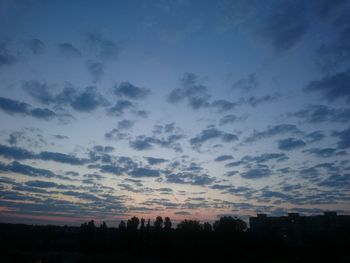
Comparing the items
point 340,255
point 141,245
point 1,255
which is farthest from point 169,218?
point 1,255

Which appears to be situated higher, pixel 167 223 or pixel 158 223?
pixel 158 223

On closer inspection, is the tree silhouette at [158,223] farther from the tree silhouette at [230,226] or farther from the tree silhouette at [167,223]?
the tree silhouette at [230,226]

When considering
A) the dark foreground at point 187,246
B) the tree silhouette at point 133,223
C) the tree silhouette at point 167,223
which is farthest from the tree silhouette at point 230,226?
the tree silhouette at point 133,223

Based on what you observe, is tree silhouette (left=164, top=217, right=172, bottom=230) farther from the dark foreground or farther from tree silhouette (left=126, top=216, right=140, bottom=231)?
tree silhouette (left=126, top=216, right=140, bottom=231)

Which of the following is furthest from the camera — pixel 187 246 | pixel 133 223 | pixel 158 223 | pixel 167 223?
pixel 133 223

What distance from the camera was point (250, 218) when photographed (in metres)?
164

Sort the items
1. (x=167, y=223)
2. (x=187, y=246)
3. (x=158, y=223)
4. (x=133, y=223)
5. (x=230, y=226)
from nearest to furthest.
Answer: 1. (x=187, y=246)
2. (x=230, y=226)
3. (x=167, y=223)
4. (x=158, y=223)
5. (x=133, y=223)

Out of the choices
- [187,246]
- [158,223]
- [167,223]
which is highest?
[158,223]

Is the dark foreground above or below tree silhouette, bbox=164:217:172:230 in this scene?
below

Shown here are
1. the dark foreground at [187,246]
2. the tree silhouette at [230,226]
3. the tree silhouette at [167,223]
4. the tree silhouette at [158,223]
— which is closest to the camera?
the dark foreground at [187,246]

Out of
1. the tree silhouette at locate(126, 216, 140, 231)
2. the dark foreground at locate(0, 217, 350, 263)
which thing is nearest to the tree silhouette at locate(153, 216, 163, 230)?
the dark foreground at locate(0, 217, 350, 263)

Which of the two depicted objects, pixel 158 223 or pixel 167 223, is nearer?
pixel 167 223

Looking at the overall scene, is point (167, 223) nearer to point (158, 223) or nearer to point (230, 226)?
point (158, 223)

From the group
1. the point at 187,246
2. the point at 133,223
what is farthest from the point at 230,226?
the point at 133,223
